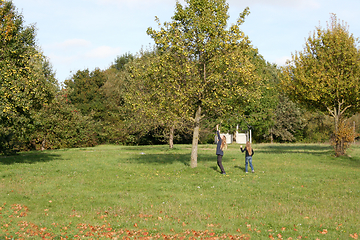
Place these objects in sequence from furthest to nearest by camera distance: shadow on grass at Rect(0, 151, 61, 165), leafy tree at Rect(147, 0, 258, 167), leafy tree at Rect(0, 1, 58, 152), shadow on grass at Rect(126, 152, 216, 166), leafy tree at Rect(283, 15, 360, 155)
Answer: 1. leafy tree at Rect(283, 15, 360, 155)
2. shadow on grass at Rect(126, 152, 216, 166)
3. shadow on grass at Rect(0, 151, 61, 165)
4. leafy tree at Rect(0, 1, 58, 152)
5. leafy tree at Rect(147, 0, 258, 167)

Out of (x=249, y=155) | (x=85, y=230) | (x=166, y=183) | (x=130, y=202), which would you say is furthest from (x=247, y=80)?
(x=85, y=230)

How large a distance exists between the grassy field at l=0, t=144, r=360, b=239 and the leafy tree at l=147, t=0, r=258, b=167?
4.33 meters

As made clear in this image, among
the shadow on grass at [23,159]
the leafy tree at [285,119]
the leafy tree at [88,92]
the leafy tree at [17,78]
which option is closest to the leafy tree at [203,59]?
the leafy tree at [17,78]

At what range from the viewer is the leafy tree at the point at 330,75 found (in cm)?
2758

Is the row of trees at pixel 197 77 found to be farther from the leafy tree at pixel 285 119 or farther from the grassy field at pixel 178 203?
the leafy tree at pixel 285 119

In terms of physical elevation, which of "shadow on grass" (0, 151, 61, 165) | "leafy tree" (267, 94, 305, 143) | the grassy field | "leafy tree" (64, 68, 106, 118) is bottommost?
the grassy field

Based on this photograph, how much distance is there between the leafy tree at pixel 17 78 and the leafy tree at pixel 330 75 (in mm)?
20924

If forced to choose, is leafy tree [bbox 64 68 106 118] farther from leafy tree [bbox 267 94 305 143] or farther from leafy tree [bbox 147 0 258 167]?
leafy tree [bbox 147 0 258 167]

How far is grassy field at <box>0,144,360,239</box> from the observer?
9305 millimetres

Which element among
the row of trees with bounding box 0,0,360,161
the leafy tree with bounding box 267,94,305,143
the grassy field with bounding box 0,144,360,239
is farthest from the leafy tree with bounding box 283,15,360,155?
the leafy tree with bounding box 267,94,305,143

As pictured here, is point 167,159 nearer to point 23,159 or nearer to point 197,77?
point 197,77

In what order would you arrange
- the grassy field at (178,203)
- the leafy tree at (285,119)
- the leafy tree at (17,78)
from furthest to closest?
the leafy tree at (285,119)
the leafy tree at (17,78)
the grassy field at (178,203)

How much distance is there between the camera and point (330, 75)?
2830cm

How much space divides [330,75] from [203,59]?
14014mm
